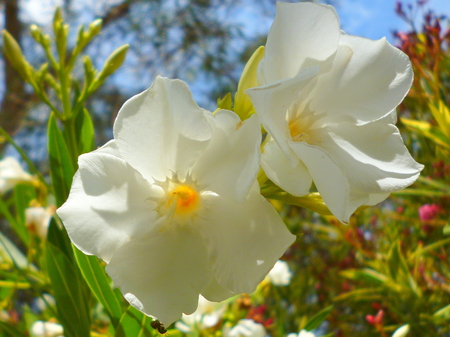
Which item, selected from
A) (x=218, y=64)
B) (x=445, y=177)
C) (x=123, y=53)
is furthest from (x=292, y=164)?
(x=218, y=64)

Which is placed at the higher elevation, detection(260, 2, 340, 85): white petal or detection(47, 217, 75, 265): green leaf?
detection(260, 2, 340, 85): white petal

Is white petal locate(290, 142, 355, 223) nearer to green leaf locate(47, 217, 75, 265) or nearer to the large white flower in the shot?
the large white flower

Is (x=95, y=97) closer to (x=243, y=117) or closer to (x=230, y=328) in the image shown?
(x=230, y=328)

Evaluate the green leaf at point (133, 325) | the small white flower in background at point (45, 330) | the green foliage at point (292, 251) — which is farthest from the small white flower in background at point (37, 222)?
the green leaf at point (133, 325)

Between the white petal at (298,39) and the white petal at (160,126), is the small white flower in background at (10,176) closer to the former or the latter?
the white petal at (160,126)

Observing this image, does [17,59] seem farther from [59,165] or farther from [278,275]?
[278,275]

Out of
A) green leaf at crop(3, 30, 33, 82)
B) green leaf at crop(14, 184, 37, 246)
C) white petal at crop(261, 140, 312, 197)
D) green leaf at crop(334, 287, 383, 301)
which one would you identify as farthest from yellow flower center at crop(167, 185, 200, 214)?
green leaf at crop(334, 287, 383, 301)
